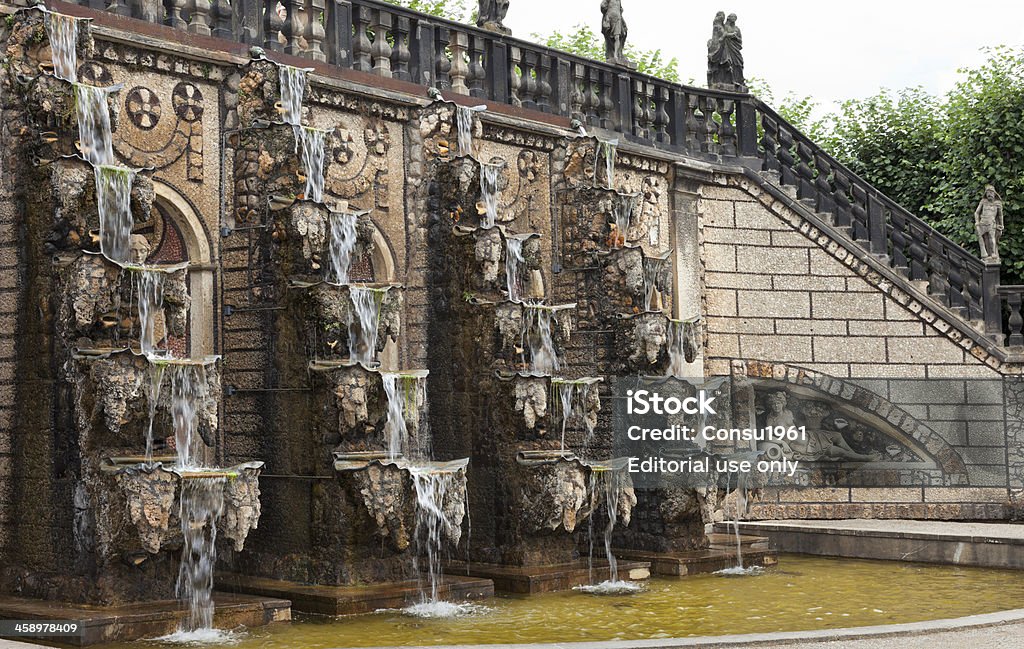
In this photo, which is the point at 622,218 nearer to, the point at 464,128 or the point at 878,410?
the point at 464,128

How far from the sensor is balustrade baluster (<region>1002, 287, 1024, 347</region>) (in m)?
18.1

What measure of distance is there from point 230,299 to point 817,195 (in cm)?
927

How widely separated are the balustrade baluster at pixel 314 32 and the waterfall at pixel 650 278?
3.88 m

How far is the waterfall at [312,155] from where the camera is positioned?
11.6 m

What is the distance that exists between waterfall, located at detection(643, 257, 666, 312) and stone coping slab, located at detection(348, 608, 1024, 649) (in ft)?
18.5

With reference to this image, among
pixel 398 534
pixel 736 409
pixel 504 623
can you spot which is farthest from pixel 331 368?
pixel 736 409

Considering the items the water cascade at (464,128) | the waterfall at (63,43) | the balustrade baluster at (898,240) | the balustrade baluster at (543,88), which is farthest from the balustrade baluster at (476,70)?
the balustrade baluster at (898,240)

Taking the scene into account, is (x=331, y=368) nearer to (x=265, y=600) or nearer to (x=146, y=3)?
(x=265, y=600)

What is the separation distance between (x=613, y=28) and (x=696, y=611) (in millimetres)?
9160

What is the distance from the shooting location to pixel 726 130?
1816cm

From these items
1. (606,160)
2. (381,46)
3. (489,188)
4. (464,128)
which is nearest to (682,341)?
(606,160)

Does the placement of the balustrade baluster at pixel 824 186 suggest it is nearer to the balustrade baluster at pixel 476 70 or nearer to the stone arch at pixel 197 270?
the balustrade baluster at pixel 476 70

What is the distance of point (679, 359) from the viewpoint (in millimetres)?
14453

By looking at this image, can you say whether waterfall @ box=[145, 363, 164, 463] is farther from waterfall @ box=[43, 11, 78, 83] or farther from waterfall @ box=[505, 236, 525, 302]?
waterfall @ box=[505, 236, 525, 302]
